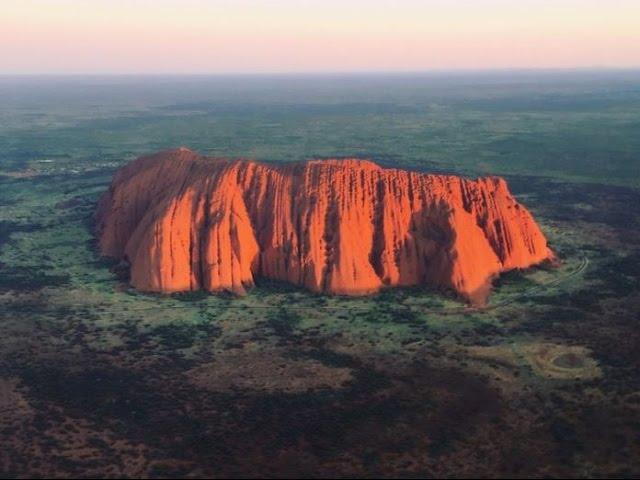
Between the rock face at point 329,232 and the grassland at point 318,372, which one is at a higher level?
the rock face at point 329,232

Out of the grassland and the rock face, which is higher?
the rock face

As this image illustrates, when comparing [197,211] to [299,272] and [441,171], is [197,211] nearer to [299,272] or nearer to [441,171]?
[299,272]

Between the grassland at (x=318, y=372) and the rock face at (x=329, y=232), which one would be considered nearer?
the grassland at (x=318, y=372)

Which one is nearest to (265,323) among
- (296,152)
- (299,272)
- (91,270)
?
(299,272)

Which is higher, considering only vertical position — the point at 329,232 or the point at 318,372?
the point at 329,232

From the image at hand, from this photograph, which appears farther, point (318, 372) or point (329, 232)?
point (329, 232)

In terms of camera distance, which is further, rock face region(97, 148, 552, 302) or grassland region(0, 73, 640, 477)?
rock face region(97, 148, 552, 302)

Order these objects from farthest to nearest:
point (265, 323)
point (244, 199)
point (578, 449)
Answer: point (244, 199) < point (265, 323) < point (578, 449)

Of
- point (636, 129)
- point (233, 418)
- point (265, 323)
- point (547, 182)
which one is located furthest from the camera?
point (636, 129)
